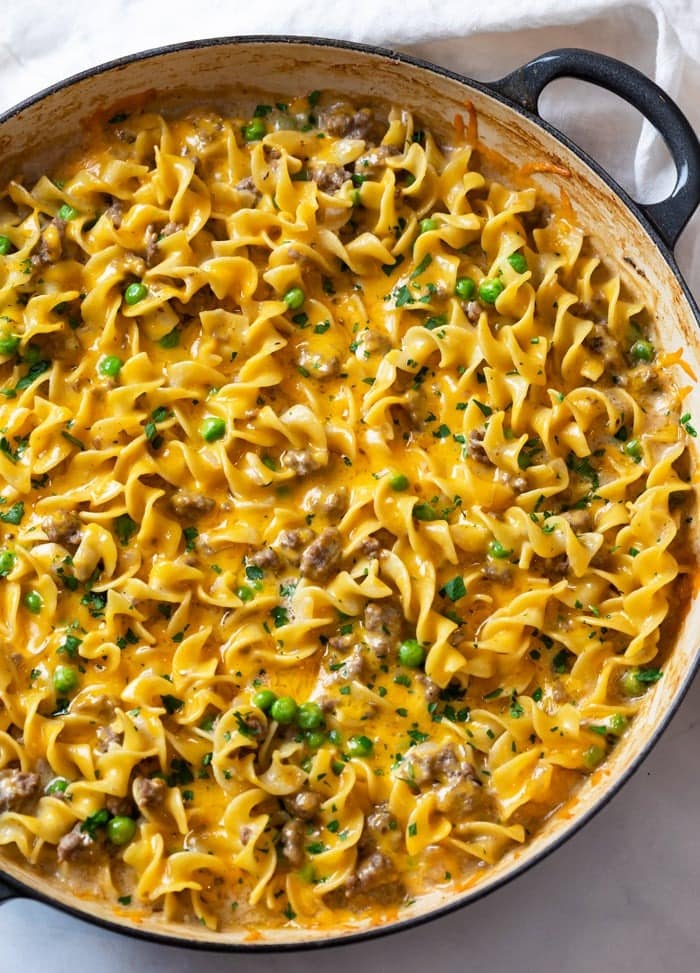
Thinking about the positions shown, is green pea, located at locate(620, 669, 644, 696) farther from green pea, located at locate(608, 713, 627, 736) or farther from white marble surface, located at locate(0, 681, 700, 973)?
white marble surface, located at locate(0, 681, 700, 973)

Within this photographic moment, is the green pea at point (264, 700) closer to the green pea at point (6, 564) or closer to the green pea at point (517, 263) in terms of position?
the green pea at point (6, 564)

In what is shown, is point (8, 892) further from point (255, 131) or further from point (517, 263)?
point (255, 131)

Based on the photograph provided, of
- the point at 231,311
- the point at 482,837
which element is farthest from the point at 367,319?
the point at 482,837

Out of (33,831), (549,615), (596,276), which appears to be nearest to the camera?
(33,831)

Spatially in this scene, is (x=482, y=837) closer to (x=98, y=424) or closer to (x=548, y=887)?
(x=548, y=887)

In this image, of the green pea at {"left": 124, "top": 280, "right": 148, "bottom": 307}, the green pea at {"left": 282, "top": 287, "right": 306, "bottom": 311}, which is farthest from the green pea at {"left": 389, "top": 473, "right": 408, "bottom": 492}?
Answer: the green pea at {"left": 124, "top": 280, "right": 148, "bottom": 307}

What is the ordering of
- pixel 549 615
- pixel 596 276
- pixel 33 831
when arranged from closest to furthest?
pixel 33 831, pixel 549 615, pixel 596 276
